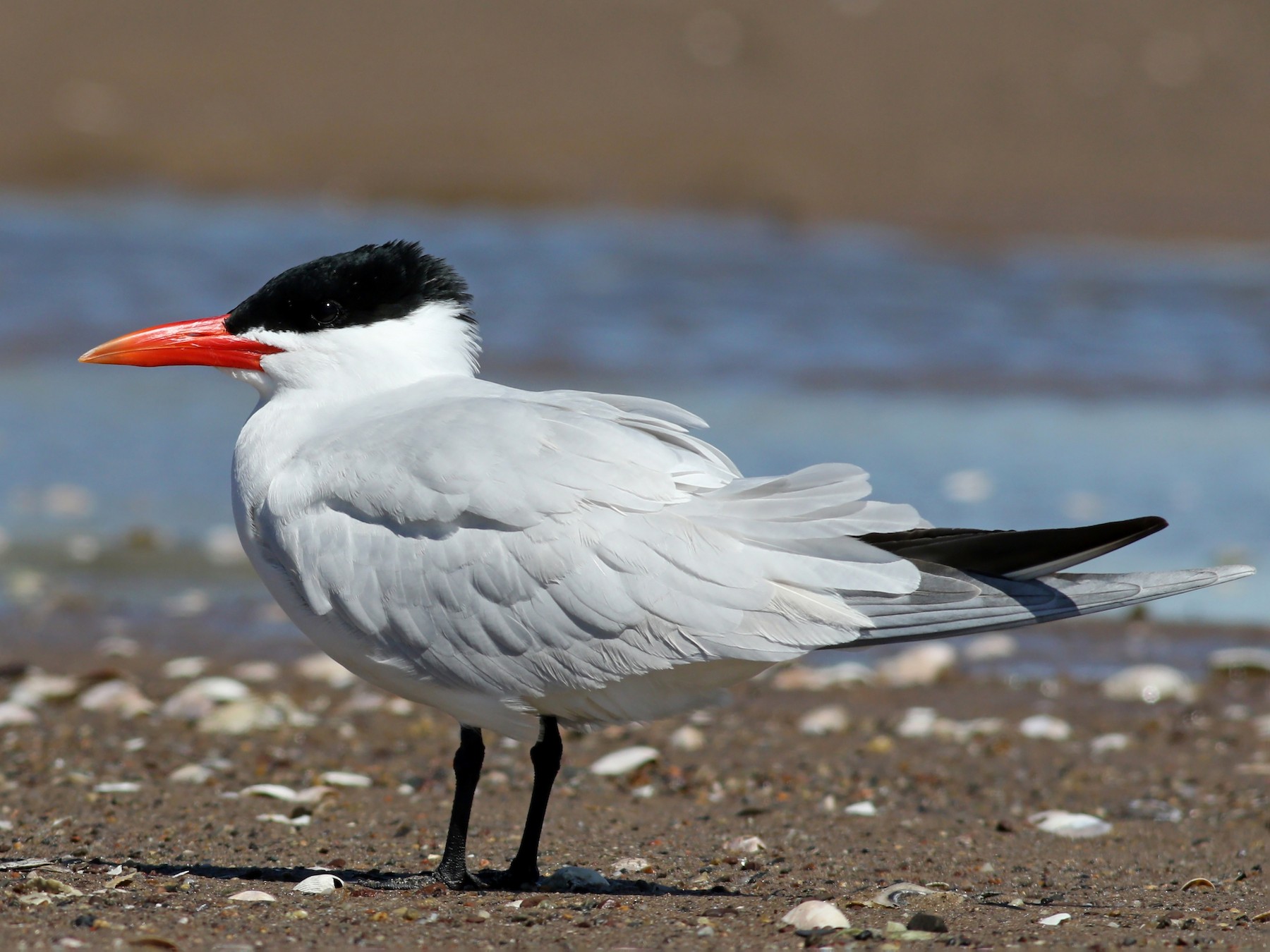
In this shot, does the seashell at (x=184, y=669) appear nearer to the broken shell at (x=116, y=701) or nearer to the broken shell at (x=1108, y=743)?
the broken shell at (x=116, y=701)

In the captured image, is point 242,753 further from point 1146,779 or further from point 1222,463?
point 1222,463

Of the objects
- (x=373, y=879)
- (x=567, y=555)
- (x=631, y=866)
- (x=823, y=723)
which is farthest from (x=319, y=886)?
(x=823, y=723)

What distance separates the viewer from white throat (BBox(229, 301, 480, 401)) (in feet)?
13.7

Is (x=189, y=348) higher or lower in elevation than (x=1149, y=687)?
higher

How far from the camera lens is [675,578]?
3.64 metres

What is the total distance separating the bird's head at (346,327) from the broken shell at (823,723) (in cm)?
226

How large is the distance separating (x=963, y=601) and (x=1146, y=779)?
2173mm

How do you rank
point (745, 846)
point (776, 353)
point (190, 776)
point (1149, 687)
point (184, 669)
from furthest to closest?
point (776, 353) → point (184, 669) → point (1149, 687) → point (190, 776) → point (745, 846)

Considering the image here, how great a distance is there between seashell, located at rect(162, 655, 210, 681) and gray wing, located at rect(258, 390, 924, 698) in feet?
Result: 8.91

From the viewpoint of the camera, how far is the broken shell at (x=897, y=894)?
12.4 ft

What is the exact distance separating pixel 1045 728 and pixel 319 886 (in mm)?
2994

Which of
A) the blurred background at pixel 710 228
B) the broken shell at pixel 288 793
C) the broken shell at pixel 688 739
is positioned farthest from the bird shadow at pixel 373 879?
the blurred background at pixel 710 228

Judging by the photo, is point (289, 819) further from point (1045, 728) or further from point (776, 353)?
point (776, 353)

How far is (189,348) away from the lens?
14.0ft
